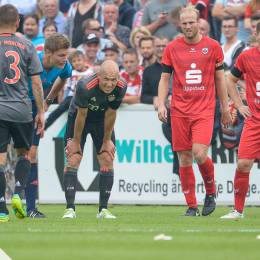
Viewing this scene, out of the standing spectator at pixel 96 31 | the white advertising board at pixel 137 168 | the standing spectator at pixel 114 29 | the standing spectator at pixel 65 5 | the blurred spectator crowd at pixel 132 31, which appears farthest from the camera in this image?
the standing spectator at pixel 65 5

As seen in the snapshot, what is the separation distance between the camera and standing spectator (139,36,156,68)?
19.6m

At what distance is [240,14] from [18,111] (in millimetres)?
8116

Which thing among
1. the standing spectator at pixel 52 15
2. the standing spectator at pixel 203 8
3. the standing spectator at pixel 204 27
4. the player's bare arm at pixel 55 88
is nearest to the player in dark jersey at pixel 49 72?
the player's bare arm at pixel 55 88

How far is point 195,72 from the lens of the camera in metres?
14.3

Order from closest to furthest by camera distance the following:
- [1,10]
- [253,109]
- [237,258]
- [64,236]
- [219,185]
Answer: [237,258]
[64,236]
[1,10]
[253,109]
[219,185]

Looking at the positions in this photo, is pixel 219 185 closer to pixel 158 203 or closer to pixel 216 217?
pixel 158 203

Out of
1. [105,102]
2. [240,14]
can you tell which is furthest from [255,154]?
[240,14]

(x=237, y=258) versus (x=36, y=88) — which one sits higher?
(x=36, y=88)

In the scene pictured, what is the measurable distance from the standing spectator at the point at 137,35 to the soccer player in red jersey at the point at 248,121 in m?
6.50

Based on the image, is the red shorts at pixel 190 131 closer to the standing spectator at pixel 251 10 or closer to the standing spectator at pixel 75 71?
the standing spectator at pixel 75 71

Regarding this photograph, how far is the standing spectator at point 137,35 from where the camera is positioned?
66.6 ft

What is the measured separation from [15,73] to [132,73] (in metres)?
6.77

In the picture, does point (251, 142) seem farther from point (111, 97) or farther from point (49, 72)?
point (49, 72)

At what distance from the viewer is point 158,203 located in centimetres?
1822
